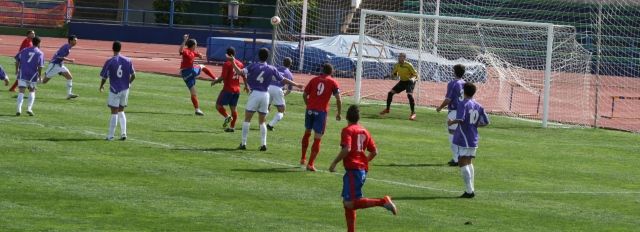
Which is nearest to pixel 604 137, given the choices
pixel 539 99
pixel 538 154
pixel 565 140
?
pixel 565 140

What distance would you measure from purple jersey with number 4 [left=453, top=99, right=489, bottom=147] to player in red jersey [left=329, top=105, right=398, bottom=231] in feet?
14.0

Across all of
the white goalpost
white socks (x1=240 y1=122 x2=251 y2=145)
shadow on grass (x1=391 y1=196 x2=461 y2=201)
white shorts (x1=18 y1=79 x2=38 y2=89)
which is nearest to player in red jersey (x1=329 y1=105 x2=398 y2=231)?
shadow on grass (x1=391 y1=196 x2=461 y2=201)

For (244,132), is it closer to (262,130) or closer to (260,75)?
(262,130)

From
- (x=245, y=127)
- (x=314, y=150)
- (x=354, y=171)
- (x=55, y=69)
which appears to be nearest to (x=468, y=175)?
(x=314, y=150)

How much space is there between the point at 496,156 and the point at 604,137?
6.84 meters

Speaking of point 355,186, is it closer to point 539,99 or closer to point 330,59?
point 539,99

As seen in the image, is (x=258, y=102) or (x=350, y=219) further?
A: (x=258, y=102)

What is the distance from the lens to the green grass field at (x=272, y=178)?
57.3ft

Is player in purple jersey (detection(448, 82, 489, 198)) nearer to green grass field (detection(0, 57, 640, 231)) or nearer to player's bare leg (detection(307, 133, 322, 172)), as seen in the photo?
green grass field (detection(0, 57, 640, 231))

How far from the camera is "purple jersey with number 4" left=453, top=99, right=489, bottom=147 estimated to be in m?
20.3

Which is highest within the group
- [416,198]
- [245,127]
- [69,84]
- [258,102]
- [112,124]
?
[258,102]

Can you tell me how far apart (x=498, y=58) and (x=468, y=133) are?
21519 mm

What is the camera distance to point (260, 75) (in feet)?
80.8

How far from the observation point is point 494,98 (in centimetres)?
4228
